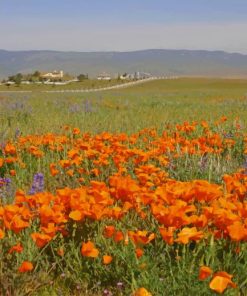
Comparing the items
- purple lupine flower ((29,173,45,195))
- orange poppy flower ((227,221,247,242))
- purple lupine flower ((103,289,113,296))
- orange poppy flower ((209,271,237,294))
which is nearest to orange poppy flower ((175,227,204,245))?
orange poppy flower ((227,221,247,242))

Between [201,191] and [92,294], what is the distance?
3.14 feet

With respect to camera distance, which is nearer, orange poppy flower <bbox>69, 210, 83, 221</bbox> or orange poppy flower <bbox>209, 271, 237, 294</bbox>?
orange poppy flower <bbox>209, 271, 237, 294</bbox>

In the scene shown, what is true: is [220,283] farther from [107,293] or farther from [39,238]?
[39,238]

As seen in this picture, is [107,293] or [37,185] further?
[37,185]

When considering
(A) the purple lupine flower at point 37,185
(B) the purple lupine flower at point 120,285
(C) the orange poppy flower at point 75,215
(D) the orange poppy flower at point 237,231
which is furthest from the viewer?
(A) the purple lupine flower at point 37,185

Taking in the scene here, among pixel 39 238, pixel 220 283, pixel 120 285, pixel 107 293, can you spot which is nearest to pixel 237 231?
pixel 220 283

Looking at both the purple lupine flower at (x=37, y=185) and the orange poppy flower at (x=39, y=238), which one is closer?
the orange poppy flower at (x=39, y=238)

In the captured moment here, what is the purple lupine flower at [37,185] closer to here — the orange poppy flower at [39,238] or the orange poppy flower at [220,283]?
the orange poppy flower at [39,238]

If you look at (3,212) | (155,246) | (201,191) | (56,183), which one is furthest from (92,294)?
(56,183)

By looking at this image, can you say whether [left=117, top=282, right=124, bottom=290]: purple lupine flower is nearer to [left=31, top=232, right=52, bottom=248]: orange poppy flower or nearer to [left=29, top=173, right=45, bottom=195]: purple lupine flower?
[left=31, top=232, right=52, bottom=248]: orange poppy flower

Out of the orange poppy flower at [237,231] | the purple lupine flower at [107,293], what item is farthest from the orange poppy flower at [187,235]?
the purple lupine flower at [107,293]

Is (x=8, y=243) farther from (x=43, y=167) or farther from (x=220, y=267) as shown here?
(x=43, y=167)

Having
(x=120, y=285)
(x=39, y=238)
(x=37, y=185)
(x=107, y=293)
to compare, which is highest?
(x=39, y=238)

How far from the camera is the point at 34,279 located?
10.2 feet
